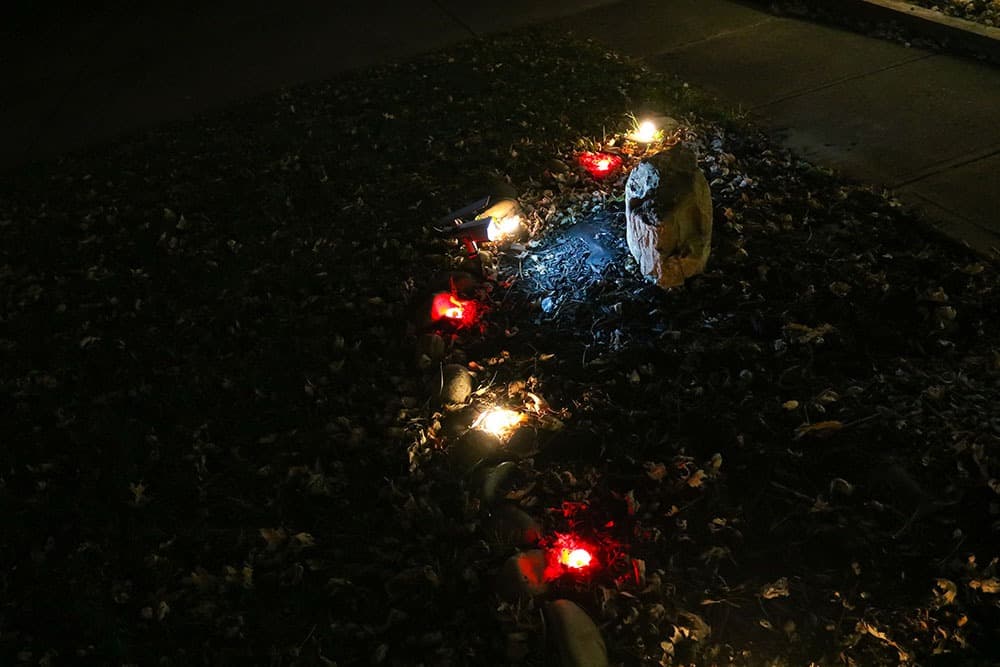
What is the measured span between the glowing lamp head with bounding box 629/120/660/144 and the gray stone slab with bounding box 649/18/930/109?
2.65ft

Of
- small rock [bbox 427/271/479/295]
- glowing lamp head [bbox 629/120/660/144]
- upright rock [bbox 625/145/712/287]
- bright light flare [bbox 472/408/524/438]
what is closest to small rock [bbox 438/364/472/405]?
bright light flare [bbox 472/408/524/438]

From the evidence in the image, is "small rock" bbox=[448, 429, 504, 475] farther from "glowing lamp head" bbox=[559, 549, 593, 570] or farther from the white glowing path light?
the white glowing path light

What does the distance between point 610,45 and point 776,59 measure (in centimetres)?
157

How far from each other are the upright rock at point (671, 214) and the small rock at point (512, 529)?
146 cm

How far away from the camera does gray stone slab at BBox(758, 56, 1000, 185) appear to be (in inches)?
177

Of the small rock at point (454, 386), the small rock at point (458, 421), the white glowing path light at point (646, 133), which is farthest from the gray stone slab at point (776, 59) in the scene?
the small rock at point (458, 421)

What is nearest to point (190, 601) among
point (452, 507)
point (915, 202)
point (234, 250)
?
point (452, 507)

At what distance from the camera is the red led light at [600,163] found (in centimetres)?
489

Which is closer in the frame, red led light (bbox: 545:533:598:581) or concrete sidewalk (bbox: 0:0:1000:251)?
red led light (bbox: 545:533:598:581)

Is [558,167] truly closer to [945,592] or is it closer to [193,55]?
[945,592]

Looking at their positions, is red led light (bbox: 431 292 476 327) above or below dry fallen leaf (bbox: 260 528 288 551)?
above

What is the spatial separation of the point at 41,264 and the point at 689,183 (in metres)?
4.35

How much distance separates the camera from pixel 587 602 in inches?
102

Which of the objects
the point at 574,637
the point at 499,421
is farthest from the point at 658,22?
the point at 574,637
